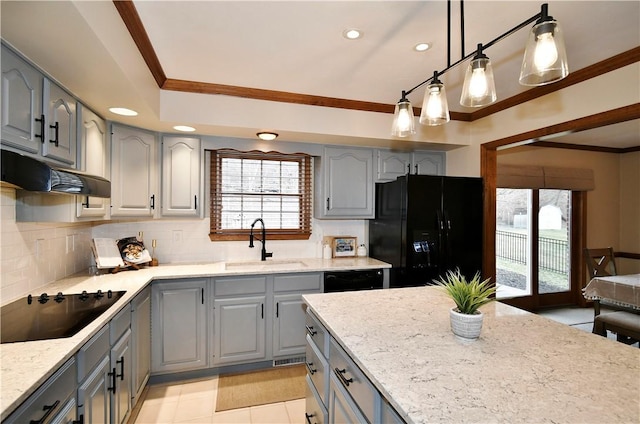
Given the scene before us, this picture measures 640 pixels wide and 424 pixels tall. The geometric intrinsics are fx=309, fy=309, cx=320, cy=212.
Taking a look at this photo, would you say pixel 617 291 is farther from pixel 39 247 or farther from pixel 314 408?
pixel 39 247

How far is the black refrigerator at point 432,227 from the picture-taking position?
2959 mm

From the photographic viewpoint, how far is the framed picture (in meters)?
3.55

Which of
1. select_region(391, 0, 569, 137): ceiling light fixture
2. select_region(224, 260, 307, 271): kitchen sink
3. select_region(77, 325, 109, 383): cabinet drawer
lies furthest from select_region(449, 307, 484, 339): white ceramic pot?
select_region(224, 260, 307, 271): kitchen sink

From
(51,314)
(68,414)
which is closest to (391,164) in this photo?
Answer: (51,314)

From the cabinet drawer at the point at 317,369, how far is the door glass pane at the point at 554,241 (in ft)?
14.6

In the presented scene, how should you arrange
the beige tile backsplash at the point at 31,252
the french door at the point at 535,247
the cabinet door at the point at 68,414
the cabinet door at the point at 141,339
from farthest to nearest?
the french door at the point at 535,247, the cabinet door at the point at 141,339, the beige tile backsplash at the point at 31,252, the cabinet door at the point at 68,414

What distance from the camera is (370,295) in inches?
76.0

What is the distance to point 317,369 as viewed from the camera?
167cm

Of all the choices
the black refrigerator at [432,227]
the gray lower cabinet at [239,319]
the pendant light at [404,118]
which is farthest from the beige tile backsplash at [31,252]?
the black refrigerator at [432,227]

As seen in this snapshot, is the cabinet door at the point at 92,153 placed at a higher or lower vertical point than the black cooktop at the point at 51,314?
higher

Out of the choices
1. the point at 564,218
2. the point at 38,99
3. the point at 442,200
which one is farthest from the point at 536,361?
the point at 564,218

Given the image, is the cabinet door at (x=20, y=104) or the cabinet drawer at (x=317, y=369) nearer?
the cabinet door at (x=20, y=104)

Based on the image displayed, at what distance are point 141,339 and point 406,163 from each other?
3030 mm

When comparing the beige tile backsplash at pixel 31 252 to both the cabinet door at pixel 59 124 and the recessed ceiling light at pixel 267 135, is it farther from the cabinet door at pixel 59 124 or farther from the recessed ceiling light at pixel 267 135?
the recessed ceiling light at pixel 267 135
